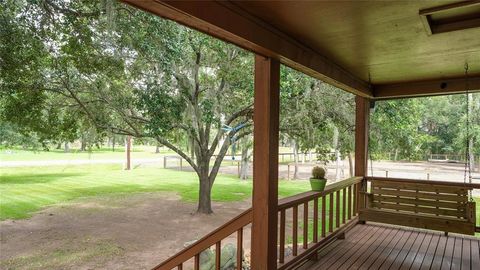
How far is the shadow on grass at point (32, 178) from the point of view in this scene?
15117 millimetres

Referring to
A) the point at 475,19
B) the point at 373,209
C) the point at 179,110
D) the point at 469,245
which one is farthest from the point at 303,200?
the point at 179,110

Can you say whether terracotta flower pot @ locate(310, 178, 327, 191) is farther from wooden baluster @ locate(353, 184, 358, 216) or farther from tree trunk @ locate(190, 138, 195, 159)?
tree trunk @ locate(190, 138, 195, 159)

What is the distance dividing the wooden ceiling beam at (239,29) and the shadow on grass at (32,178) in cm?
1635

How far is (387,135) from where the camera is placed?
9164mm

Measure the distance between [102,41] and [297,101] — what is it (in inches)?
186

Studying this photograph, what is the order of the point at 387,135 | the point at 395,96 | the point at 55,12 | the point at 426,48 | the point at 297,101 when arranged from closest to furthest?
1. the point at 426,48
2. the point at 395,96
3. the point at 55,12
4. the point at 297,101
5. the point at 387,135

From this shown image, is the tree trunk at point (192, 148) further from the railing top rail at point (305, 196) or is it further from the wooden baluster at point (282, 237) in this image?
the wooden baluster at point (282, 237)

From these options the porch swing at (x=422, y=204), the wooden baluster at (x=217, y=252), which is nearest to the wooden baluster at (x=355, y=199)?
the porch swing at (x=422, y=204)

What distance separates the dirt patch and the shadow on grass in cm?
555

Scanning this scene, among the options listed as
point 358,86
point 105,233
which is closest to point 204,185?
point 105,233

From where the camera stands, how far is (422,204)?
3.73m

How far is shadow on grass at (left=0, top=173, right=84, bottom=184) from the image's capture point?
15.1 meters

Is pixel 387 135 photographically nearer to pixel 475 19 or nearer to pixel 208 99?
pixel 208 99

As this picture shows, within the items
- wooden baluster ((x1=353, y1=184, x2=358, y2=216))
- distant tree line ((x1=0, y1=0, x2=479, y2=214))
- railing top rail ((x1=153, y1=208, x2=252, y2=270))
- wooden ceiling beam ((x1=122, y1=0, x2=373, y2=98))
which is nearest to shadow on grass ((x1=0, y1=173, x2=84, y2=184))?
distant tree line ((x1=0, y1=0, x2=479, y2=214))
